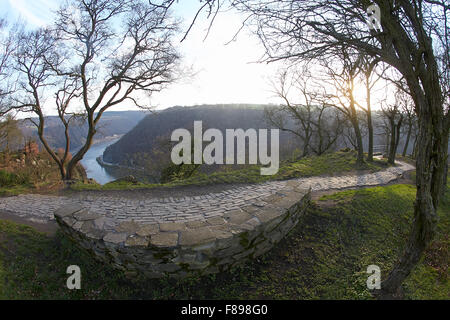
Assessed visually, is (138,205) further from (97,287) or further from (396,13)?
(396,13)

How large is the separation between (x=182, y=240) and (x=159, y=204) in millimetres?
2685

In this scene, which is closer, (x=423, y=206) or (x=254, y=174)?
(x=423, y=206)

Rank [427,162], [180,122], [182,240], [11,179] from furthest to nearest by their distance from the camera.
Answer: [180,122], [11,179], [182,240], [427,162]

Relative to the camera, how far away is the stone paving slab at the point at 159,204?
14.0ft

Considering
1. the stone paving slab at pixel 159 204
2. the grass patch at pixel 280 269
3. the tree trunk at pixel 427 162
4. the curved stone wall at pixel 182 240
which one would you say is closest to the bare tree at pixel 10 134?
the stone paving slab at pixel 159 204

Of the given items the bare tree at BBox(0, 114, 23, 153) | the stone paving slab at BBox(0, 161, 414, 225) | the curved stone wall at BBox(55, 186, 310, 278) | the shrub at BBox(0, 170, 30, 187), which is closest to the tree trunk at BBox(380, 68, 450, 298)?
the curved stone wall at BBox(55, 186, 310, 278)

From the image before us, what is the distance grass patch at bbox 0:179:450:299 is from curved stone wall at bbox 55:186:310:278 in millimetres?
177

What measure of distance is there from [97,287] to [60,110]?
11671mm

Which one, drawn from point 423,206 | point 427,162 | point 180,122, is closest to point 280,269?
point 423,206

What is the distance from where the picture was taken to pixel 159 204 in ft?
17.8

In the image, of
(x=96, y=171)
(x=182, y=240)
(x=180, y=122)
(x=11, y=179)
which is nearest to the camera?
(x=182, y=240)

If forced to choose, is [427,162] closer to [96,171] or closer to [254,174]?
[254,174]
